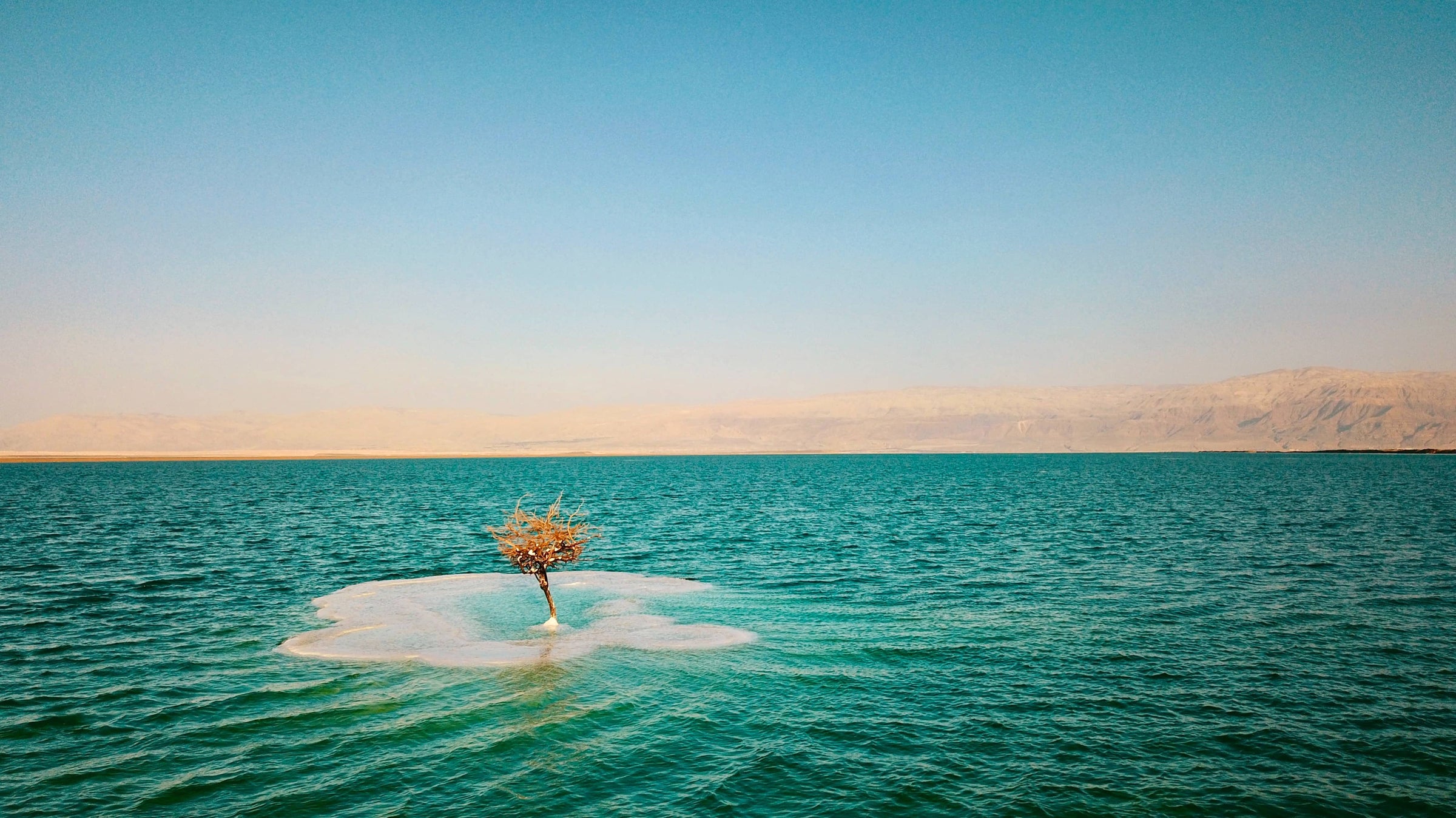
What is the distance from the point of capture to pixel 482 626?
976 inches

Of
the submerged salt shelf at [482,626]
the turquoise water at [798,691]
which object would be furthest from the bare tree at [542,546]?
the turquoise water at [798,691]

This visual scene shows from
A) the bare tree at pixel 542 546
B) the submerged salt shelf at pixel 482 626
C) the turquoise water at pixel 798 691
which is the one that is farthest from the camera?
the bare tree at pixel 542 546

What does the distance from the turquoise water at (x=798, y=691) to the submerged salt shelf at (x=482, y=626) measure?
0.69 m

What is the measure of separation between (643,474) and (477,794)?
14276cm

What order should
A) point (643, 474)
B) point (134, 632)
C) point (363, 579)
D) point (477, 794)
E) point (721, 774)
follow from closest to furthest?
point (477, 794) < point (721, 774) < point (134, 632) < point (363, 579) < point (643, 474)

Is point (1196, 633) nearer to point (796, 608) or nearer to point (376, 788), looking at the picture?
point (796, 608)

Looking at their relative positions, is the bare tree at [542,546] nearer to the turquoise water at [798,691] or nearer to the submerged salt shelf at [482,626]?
the submerged salt shelf at [482,626]

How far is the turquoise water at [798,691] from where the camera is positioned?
520 inches

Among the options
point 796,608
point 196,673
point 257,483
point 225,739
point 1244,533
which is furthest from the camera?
point 257,483

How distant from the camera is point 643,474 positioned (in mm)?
155125

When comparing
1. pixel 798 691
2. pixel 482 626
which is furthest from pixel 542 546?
pixel 798 691

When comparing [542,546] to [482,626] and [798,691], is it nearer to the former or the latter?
[482,626]

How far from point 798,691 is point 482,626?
1107 cm

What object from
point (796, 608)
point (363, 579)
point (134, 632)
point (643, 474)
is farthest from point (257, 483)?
point (796, 608)
